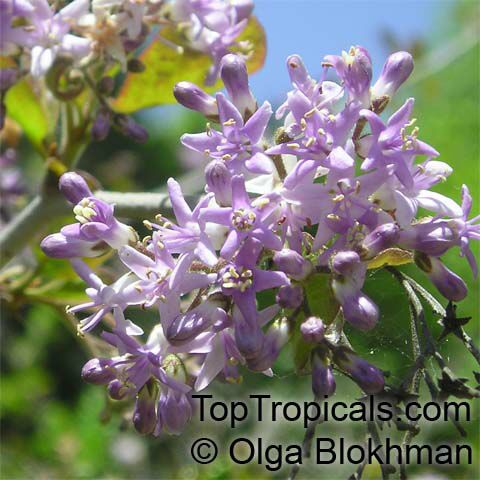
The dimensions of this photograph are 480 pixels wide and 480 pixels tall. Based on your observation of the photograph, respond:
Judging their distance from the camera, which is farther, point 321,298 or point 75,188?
point 75,188

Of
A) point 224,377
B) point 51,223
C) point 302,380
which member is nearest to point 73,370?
point 302,380

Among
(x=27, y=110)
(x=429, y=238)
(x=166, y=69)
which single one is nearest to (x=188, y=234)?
(x=429, y=238)

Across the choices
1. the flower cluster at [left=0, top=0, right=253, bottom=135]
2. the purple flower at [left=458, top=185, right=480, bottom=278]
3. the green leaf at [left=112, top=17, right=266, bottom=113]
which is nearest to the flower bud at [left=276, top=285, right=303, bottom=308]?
the purple flower at [left=458, top=185, right=480, bottom=278]

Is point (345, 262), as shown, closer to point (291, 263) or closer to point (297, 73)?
point (291, 263)

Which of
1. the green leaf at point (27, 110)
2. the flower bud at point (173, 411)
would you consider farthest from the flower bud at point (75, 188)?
the green leaf at point (27, 110)

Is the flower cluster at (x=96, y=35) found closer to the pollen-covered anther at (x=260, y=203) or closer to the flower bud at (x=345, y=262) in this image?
the pollen-covered anther at (x=260, y=203)
